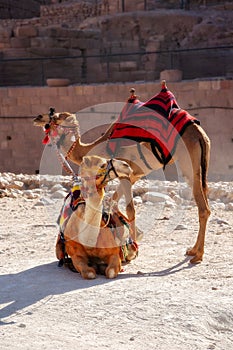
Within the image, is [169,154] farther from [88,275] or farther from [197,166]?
[88,275]

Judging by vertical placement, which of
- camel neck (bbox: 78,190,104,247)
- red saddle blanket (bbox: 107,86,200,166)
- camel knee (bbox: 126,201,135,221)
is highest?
red saddle blanket (bbox: 107,86,200,166)

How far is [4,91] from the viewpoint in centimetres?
1748

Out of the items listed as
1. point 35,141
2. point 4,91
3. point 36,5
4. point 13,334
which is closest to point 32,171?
point 35,141

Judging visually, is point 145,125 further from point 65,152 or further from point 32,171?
point 32,171

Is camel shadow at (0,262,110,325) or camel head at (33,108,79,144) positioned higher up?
camel head at (33,108,79,144)

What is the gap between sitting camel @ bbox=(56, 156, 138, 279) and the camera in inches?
214

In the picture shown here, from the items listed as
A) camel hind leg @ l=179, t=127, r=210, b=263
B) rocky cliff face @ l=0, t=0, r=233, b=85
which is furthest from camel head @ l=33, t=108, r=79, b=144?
rocky cliff face @ l=0, t=0, r=233, b=85

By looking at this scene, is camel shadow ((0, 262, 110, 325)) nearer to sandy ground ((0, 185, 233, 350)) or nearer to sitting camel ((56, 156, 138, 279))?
sandy ground ((0, 185, 233, 350))

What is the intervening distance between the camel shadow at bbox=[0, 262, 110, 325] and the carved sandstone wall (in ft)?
34.1

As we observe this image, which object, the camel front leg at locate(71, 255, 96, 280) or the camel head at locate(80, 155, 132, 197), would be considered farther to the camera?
the camel front leg at locate(71, 255, 96, 280)

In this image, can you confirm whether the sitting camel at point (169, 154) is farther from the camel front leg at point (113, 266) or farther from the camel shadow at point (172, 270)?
the camel front leg at point (113, 266)

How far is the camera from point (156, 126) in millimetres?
6652

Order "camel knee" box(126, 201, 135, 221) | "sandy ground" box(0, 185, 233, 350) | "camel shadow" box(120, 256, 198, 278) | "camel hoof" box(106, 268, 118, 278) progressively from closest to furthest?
"sandy ground" box(0, 185, 233, 350) → "camel hoof" box(106, 268, 118, 278) → "camel shadow" box(120, 256, 198, 278) → "camel knee" box(126, 201, 135, 221)

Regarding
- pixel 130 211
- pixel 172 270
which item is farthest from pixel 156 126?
pixel 172 270
